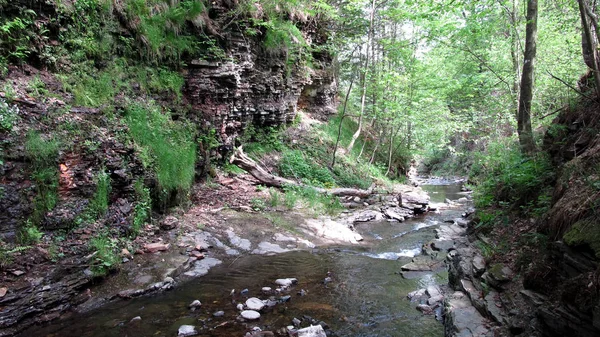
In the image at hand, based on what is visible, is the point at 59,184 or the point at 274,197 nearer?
the point at 59,184

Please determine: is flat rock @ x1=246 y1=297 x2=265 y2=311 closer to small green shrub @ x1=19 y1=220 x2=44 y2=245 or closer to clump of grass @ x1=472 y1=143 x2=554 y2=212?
small green shrub @ x1=19 y1=220 x2=44 y2=245

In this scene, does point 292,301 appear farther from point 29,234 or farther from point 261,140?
point 261,140

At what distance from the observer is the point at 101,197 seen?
6.76 m

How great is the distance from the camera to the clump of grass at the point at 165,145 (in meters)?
8.22

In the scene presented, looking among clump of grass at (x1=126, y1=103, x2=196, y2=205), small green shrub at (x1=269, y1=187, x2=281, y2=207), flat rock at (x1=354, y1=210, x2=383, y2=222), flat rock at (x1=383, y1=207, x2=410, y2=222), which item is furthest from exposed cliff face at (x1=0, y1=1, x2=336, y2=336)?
flat rock at (x1=383, y1=207, x2=410, y2=222)

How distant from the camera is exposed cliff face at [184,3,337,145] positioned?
1164cm

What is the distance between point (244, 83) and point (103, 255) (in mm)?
8616

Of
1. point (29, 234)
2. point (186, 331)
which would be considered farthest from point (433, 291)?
point (29, 234)

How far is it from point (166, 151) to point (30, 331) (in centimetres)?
485

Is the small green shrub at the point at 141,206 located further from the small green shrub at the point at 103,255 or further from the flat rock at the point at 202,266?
the flat rock at the point at 202,266

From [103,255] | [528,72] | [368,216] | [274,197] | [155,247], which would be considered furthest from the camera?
[368,216]

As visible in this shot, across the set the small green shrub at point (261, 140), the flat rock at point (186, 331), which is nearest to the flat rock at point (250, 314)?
the flat rock at point (186, 331)

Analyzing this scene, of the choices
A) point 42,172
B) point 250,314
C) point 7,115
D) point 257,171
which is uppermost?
point 7,115

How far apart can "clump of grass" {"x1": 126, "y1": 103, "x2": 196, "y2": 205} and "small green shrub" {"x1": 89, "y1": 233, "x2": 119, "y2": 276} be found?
2.02m
